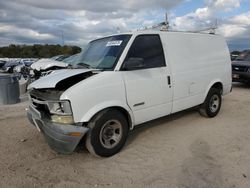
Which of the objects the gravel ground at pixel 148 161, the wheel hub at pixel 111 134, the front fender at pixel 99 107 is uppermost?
the front fender at pixel 99 107

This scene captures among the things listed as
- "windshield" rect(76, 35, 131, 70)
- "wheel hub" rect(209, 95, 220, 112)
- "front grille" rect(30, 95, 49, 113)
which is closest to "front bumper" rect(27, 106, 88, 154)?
"front grille" rect(30, 95, 49, 113)

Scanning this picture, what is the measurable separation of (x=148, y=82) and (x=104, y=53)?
3.18 ft

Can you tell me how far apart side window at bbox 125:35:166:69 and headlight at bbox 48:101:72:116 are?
135 centimetres

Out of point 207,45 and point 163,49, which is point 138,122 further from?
point 207,45

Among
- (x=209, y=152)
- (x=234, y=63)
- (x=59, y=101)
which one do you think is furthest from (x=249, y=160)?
(x=234, y=63)

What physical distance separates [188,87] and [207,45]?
1.41 metres

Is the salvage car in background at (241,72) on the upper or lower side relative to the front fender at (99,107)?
upper

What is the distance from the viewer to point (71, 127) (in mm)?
3500

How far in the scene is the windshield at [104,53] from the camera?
4145 millimetres

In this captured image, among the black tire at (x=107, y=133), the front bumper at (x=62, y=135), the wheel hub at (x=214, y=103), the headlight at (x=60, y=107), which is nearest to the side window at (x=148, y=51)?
the black tire at (x=107, y=133)

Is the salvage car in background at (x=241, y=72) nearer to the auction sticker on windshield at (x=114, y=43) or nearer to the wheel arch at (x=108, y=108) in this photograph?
the auction sticker on windshield at (x=114, y=43)

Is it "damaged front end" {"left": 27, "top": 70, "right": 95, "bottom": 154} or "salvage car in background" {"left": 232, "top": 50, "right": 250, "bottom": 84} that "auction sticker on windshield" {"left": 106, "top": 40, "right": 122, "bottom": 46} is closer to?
"damaged front end" {"left": 27, "top": 70, "right": 95, "bottom": 154}

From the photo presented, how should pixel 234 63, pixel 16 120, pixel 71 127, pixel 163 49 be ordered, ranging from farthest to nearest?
pixel 234 63 → pixel 16 120 → pixel 163 49 → pixel 71 127

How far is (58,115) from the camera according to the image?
3611 mm
